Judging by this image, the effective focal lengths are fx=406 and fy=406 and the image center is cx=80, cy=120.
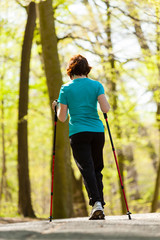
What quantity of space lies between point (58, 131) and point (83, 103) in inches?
161

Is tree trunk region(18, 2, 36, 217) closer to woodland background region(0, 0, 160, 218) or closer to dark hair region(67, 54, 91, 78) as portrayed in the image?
woodland background region(0, 0, 160, 218)

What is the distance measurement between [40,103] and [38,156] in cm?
1192

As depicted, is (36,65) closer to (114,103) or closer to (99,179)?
(114,103)

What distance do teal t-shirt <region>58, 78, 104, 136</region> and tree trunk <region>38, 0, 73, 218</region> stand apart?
155 inches

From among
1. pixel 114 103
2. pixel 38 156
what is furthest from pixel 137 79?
pixel 38 156

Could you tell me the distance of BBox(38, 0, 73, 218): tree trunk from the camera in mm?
9320

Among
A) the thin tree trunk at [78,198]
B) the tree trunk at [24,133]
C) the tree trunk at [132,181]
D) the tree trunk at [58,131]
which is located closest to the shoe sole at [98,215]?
the tree trunk at [58,131]

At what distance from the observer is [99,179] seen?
5.52m

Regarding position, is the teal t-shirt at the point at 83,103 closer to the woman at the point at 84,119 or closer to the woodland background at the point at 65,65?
the woman at the point at 84,119

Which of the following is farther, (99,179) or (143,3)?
(143,3)

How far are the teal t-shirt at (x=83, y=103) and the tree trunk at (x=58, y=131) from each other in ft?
12.9

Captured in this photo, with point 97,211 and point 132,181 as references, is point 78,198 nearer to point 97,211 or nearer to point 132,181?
point 97,211

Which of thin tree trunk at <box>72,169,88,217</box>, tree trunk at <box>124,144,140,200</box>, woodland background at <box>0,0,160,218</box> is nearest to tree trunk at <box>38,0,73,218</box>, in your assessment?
woodland background at <box>0,0,160,218</box>

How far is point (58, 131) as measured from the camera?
30.6ft
